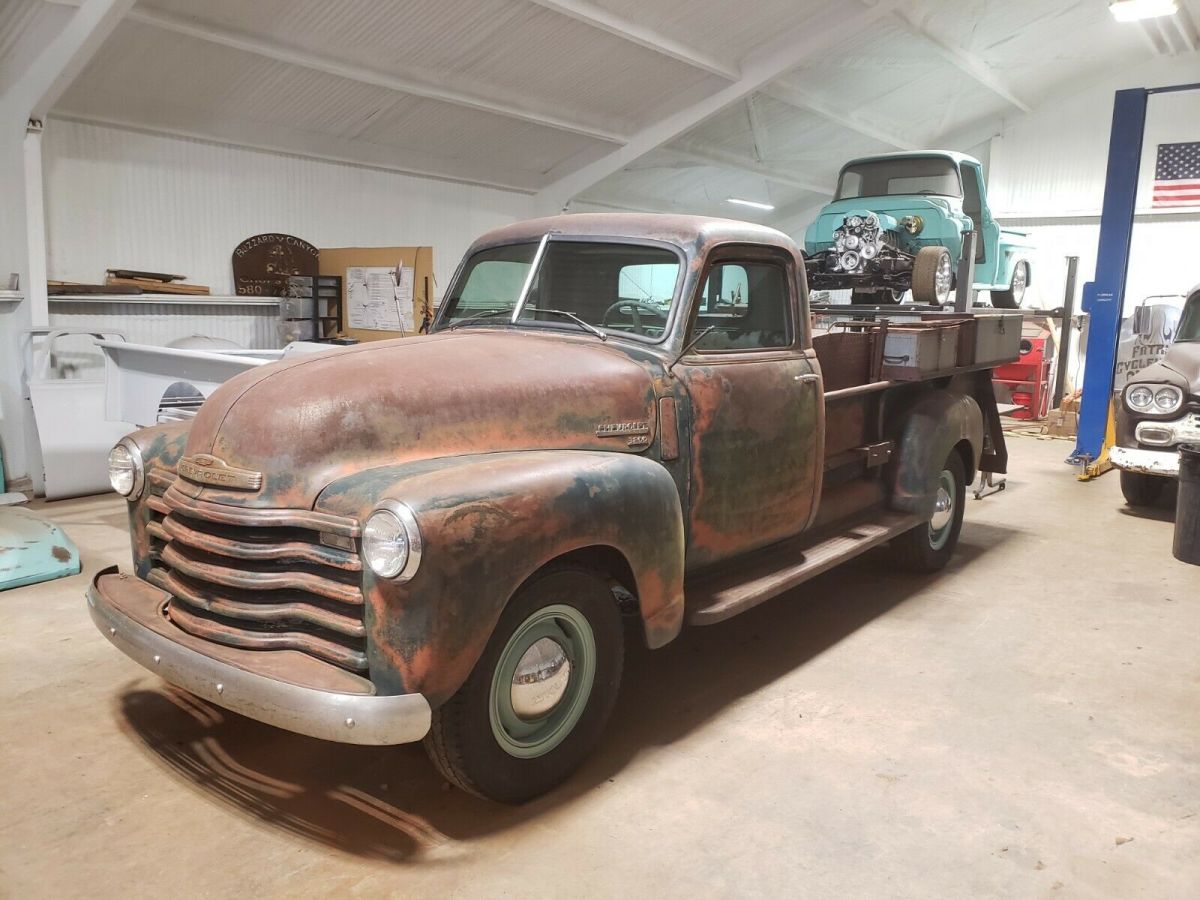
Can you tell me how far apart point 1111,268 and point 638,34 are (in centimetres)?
495

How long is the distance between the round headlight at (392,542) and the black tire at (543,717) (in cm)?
39

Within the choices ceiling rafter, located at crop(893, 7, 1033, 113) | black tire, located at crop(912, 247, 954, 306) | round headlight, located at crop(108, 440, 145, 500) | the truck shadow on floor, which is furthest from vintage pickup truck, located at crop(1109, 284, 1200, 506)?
round headlight, located at crop(108, 440, 145, 500)

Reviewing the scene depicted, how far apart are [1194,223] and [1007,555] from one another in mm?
11715

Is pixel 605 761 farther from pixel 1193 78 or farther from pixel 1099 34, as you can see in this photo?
pixel 1193 78

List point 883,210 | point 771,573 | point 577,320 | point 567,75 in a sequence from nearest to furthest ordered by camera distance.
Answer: point 577,320 → point 771,573 → point 883,210 → point 567,75

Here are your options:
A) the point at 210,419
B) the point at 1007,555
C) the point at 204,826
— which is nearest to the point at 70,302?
the point at 210,419

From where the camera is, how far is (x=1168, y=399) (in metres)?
6.36

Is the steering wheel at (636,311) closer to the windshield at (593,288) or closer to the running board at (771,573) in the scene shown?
the windshield at (593,288)

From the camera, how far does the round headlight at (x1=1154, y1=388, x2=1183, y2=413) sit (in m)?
6.32

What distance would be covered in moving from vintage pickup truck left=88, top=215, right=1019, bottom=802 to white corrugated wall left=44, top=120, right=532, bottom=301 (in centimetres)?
495

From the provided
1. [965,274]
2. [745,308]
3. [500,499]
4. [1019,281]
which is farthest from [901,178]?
[500,499]

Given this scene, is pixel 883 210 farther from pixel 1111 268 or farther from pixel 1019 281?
pixel 1019 281

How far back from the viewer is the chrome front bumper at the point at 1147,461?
6.25 metres

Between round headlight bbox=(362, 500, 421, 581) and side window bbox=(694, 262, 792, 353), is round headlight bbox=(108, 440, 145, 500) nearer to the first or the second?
round headlight bbox=(362, 500, 421, 581)
